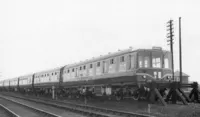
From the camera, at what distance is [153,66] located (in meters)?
16.6

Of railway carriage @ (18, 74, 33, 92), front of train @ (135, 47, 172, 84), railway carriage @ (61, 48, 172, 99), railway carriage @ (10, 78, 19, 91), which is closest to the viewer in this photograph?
front of train @ (135, 47, 172, 84)

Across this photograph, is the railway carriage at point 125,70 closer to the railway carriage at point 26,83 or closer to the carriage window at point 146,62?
the carriage window at point 146,62

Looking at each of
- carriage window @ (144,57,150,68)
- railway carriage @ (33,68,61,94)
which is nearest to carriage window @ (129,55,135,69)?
carriage window @ (144,57,150,68)

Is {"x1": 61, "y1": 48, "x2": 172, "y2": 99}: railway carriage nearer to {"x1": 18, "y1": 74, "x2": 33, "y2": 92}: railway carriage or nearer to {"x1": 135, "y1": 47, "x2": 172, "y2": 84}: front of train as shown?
{"x1": 135, "y1": 47, "x2": 172, "y2": 84}: front of train

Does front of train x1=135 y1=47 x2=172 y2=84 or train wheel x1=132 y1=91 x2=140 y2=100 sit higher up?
front of train x1=135 y1=47 x2=172 y2=84

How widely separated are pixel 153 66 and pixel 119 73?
2.61 metres

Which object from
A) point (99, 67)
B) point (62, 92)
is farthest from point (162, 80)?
point (62, 92)

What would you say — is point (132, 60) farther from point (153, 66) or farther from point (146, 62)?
point (153, 66)

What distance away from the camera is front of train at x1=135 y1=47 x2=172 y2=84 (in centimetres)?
1628

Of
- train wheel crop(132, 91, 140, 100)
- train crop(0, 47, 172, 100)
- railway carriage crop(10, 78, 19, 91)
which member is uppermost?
train crop(0, 47, 172, 100)

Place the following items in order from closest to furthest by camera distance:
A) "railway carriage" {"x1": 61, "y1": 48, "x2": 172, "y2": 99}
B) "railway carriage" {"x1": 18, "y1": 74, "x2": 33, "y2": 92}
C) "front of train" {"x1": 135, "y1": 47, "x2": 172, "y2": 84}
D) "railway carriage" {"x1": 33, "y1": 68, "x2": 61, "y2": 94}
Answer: "front of train" {"x1": 135, "y1": 47, "x2": 172, "y2": 84}, "railway carriage" {"x1": 61, "y1": 48, "x2": 172, "y2": 99}, "railway carriage" {"x1": 33, "y1": 68, "x2": 61, "y2": 94}, "railway carriage" {"x1": 18, "y1": 74, "x2": 33, "y2": 92}

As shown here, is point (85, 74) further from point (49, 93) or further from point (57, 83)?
point (49, 93)

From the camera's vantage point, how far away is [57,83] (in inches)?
1209

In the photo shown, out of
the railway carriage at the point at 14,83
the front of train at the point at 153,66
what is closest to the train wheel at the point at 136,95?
the front of train at the point at 153,66
